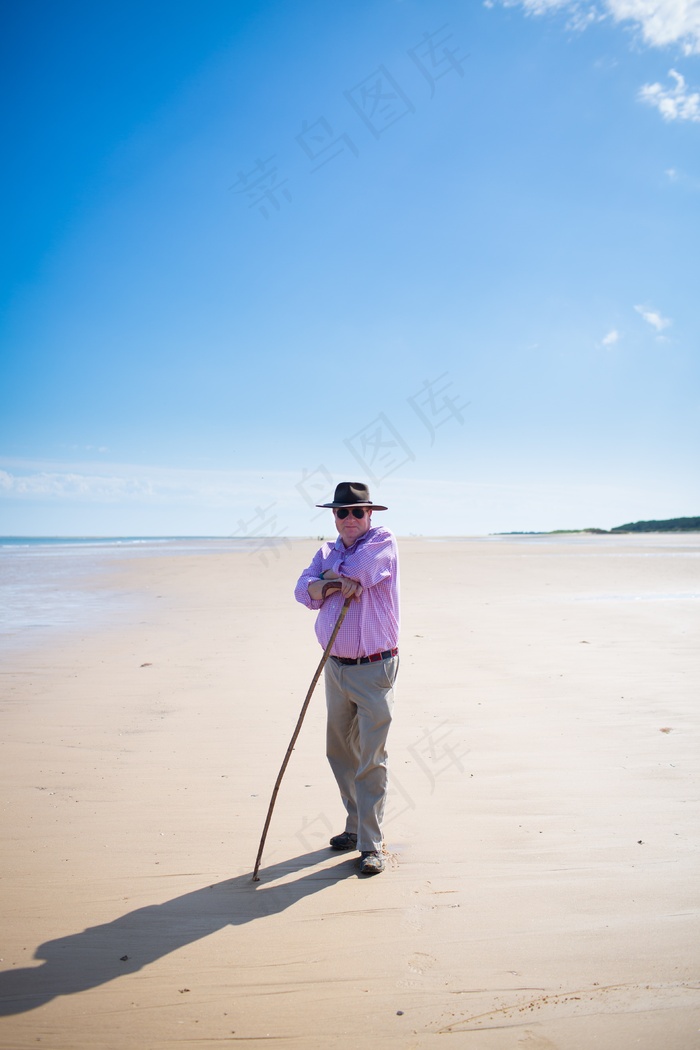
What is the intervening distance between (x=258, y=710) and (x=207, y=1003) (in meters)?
3.86

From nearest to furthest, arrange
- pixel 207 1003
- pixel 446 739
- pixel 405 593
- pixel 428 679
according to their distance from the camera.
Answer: pixel 207 1003
pixel 446 739
pixel 428 679
pixel 405 593

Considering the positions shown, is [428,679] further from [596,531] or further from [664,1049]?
[596,531]

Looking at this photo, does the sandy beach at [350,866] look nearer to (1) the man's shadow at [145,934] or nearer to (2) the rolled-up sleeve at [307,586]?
(1) the man's shadow at [145,934]

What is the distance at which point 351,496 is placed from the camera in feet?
13.0

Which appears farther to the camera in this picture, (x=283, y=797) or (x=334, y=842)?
(x=283, y=797)

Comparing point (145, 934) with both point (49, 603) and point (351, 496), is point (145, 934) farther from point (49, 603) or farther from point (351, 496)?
point (49, 603)

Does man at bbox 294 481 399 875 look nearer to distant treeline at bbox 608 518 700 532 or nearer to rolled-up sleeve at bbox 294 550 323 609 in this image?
rolled-up sleeve at bbox 294 550 323 609

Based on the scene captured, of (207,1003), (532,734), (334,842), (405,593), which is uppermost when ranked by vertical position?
(207,1003)

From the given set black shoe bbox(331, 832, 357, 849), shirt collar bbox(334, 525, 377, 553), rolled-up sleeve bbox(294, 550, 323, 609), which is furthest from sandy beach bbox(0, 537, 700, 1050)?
shirt collar bbox(334, 525, 377, 553)

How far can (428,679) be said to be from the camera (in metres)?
7.59

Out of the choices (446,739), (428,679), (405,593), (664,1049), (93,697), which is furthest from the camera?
(405,593)

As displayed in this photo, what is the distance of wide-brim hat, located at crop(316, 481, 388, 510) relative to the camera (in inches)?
155

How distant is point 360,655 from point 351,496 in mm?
955

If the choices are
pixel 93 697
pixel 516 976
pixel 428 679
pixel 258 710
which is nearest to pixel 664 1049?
pixel 516 976
